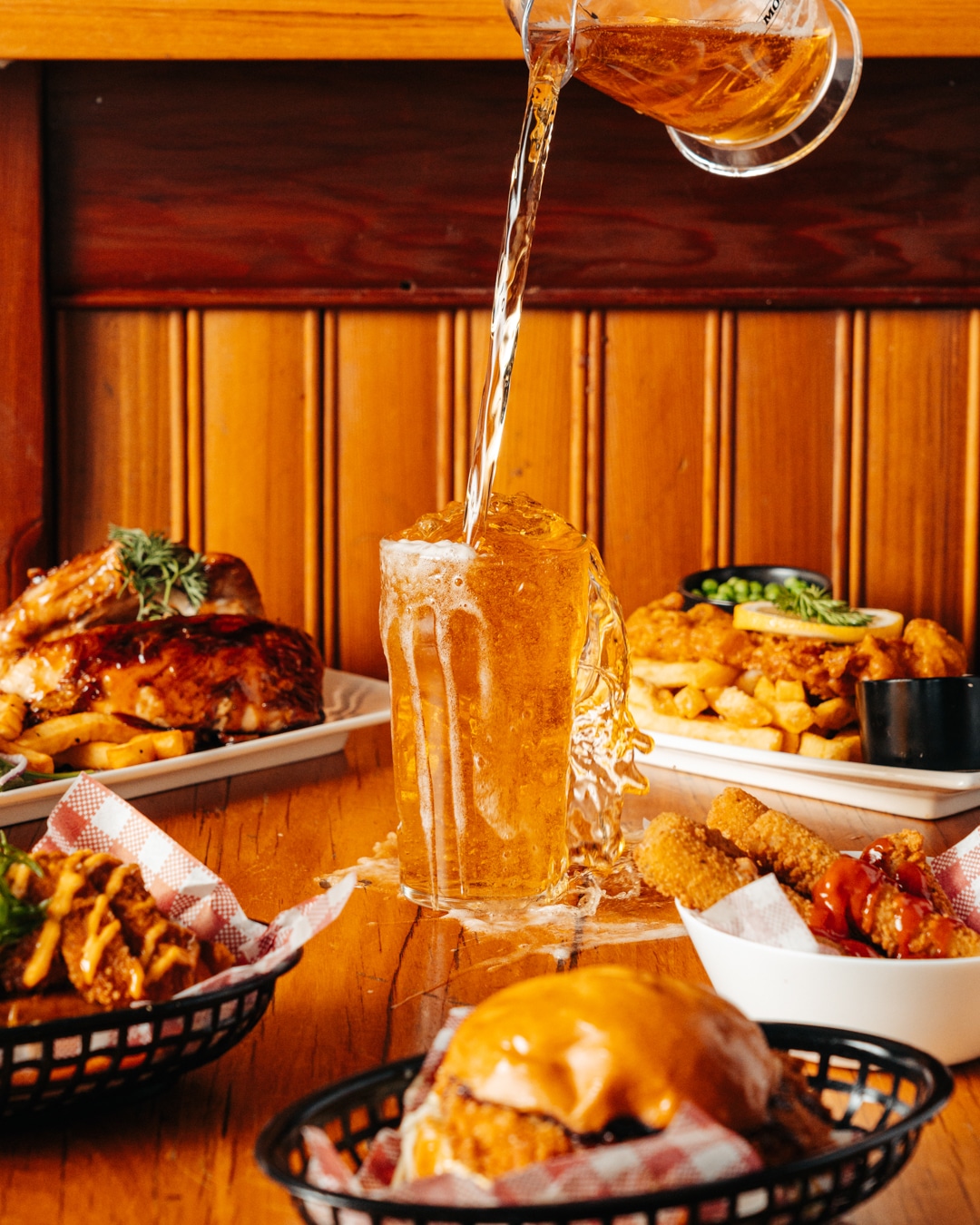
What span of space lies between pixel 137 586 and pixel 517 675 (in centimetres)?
93

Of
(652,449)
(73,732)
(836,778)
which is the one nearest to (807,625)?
(836,778)

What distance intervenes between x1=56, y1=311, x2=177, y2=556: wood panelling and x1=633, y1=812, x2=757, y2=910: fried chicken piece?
5.05 feet

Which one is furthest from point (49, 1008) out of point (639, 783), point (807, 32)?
point (807, 32)

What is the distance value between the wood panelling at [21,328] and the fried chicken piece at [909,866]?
167 centimetres

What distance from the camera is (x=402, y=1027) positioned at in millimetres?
919

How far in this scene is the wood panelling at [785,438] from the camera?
2332mm

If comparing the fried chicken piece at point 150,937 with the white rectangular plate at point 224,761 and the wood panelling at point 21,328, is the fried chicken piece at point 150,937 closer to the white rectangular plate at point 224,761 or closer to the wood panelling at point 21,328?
the white rectangular plate at point 224,761

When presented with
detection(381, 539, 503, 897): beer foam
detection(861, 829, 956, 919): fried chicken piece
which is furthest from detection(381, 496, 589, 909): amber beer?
detection(861, 829, 956, 919): fried chicken piece

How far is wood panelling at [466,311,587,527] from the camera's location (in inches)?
91.2

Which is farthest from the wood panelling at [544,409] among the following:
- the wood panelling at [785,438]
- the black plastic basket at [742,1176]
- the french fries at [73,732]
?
the black plastic basket at [742,1176]

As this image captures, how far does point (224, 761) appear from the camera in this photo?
162 cm

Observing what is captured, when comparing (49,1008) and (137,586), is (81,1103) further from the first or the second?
(137,586)

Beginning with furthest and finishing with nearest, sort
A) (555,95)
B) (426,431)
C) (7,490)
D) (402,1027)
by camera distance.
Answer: (426,431), (7,490), (555,95), (402,1027)

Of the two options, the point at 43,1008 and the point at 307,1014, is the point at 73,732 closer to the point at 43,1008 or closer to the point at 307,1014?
the point at 307,1014
